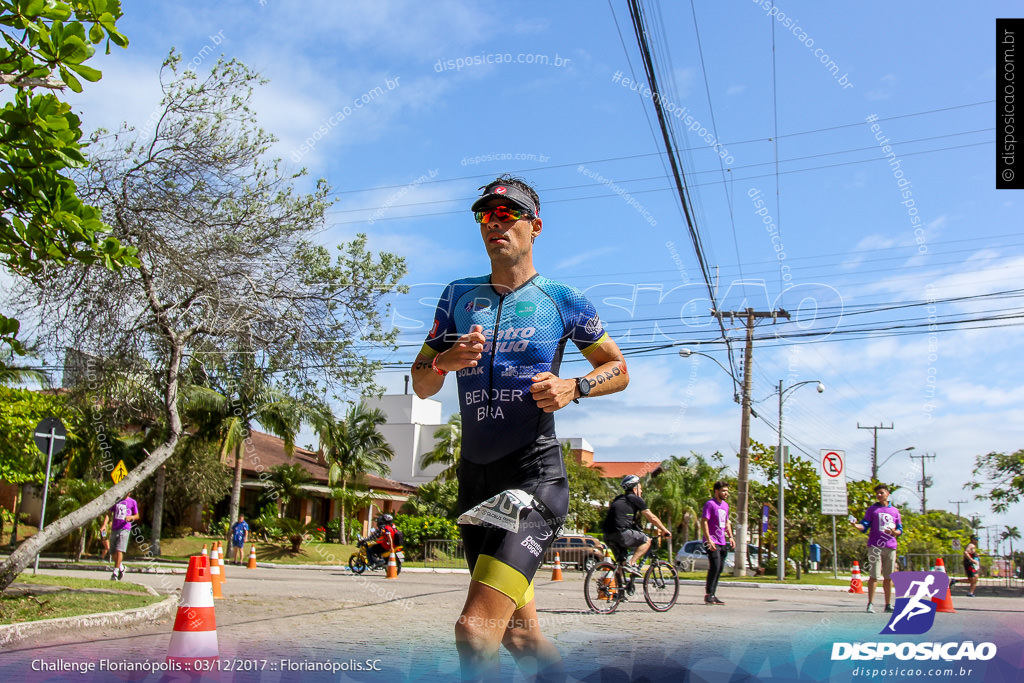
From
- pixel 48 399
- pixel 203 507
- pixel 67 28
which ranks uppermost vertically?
pixel 67 28

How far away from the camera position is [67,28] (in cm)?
524

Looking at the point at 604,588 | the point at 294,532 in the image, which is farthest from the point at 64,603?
the point at 294,532

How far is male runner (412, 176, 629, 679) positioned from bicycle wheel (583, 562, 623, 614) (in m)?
7.86

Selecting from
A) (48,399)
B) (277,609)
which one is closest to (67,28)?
(277,609)

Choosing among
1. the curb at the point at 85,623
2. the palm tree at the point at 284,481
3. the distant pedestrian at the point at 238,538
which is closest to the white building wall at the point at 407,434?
the palm tree at the point at 284,481

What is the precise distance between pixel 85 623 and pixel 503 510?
669cm

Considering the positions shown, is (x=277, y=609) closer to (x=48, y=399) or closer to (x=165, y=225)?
(x=165, y=225)

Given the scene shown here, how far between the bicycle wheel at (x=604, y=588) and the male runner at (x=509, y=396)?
7.86 m

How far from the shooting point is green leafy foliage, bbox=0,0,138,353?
209 inches

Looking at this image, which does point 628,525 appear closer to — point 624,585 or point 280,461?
point 624,585

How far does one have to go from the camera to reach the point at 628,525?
11148 millimetres

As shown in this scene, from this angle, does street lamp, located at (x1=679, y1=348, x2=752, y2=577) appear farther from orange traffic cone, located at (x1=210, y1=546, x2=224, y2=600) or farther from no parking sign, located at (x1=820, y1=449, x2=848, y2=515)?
orange traffic cone, located at (x1=210, y1=546, x2=224, y2=600)

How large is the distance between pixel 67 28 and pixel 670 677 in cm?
566

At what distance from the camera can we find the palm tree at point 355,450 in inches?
1463
